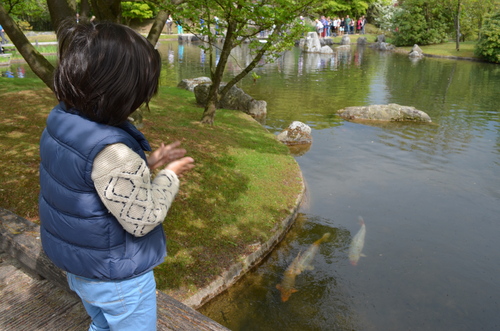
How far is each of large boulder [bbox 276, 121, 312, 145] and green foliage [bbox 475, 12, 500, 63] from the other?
903 inches

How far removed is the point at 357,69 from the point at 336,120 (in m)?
12.6

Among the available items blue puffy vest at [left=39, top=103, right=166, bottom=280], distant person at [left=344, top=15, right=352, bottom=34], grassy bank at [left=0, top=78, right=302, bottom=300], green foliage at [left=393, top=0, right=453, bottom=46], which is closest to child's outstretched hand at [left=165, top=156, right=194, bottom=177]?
blue puffy vest at [left=39, top=103, right=166, bottom=280]

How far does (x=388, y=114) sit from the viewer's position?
43.4 feet

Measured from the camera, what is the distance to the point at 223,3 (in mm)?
6805

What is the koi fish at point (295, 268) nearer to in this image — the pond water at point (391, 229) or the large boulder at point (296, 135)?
the pond water at point (391, 229)

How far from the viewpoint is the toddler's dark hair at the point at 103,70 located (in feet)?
4.92

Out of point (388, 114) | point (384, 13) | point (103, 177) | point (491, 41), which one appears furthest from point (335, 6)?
point (384, 13)

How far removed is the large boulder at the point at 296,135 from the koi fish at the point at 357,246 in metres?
4.47

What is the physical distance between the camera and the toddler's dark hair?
4.92 ft

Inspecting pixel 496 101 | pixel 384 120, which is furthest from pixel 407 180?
pixel 496 101

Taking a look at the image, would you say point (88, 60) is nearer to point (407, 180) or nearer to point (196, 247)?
point (196, 247)

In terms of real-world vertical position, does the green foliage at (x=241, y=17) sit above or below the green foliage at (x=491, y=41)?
below

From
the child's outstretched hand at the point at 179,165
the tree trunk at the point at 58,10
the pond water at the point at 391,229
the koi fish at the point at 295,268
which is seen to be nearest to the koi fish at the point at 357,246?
the pond water at the point at 391,229

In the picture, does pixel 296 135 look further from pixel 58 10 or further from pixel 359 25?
pixel 359 25
